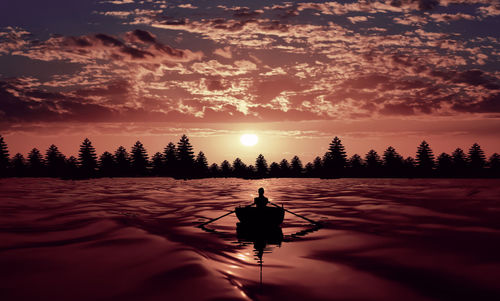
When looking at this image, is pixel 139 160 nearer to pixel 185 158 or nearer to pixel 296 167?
pixel 185 158

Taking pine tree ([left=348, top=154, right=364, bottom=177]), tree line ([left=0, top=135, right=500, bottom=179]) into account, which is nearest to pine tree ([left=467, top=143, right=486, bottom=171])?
tree line ([left=0, top=135, right=500, bottom=179])

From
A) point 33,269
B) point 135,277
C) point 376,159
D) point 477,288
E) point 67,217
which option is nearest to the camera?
point 477,288

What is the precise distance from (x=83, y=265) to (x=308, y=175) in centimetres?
12288

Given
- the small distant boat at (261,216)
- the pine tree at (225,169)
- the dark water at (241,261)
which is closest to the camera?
the dark water at (241,261)

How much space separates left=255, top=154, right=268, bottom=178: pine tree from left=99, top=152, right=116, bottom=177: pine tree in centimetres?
5296

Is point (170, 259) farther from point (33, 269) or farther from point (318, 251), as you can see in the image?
point (318, 251)

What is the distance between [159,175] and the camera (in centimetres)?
10619

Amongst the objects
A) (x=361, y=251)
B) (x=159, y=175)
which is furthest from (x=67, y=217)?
(x=159, y=175)

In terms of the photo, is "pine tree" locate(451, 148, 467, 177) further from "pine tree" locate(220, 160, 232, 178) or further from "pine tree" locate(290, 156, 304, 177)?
"pine tree" locate(220, 160, 232, 178)

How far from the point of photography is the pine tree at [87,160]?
101m

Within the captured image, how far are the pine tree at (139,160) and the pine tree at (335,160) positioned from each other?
53815mm

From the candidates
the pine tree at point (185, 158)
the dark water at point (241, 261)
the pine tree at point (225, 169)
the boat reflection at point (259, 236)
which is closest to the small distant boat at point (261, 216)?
the boat reflection at point (259, 236)

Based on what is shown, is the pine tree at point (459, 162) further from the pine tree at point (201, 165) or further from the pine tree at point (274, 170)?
the pine tree at point (201, 165)

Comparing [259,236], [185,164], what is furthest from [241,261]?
[185,164]
